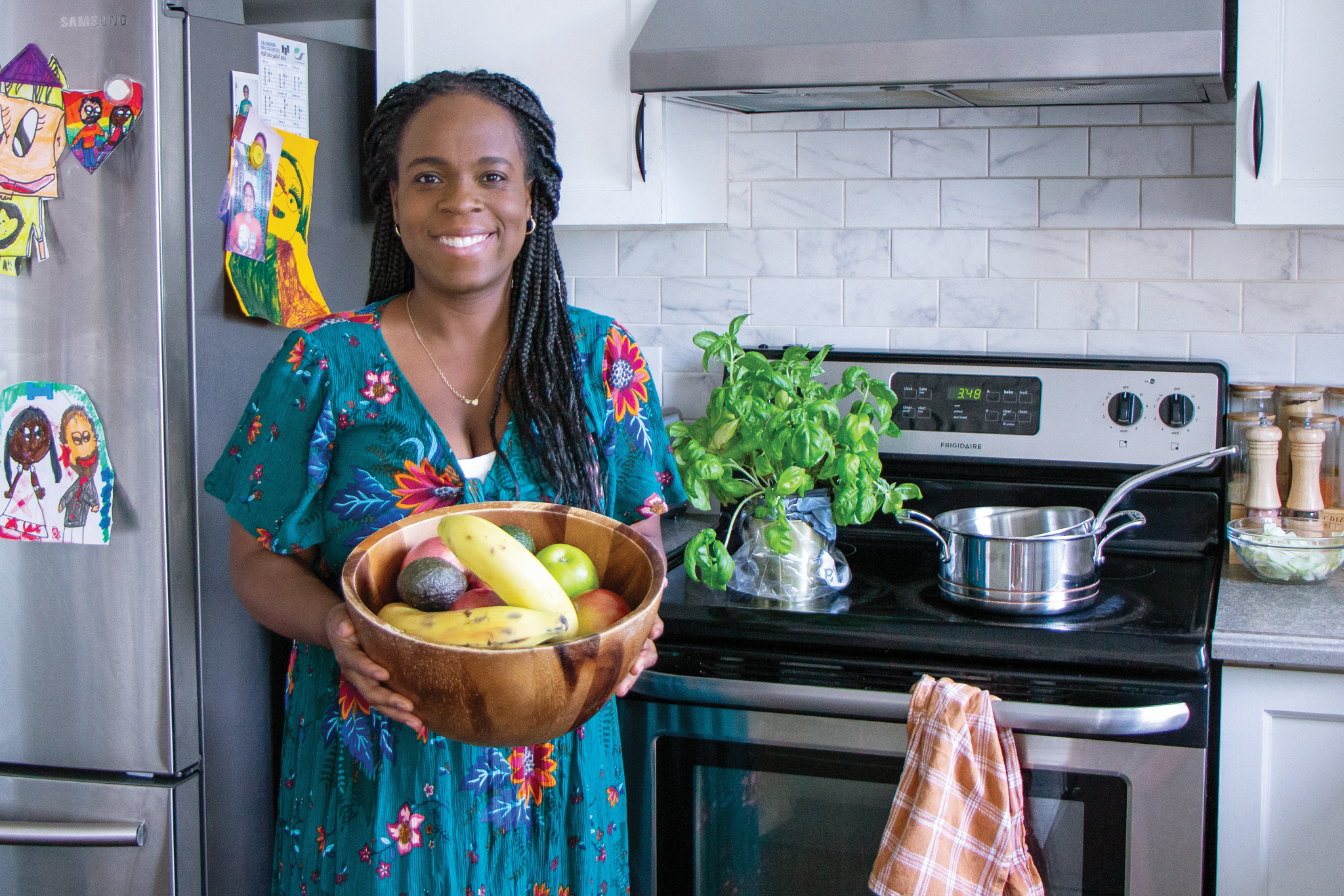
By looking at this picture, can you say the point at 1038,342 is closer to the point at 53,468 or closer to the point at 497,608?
the point at 497,608

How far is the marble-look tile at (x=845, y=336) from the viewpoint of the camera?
2162mm

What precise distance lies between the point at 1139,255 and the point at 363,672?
1477mm

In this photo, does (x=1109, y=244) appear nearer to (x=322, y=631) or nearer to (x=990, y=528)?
(x=990, y=528)

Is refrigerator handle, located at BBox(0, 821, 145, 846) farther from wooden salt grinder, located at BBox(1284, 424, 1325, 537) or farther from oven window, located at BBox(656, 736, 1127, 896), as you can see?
wooden salt grinder, located at BBox(1284, 424, 1325, 537)

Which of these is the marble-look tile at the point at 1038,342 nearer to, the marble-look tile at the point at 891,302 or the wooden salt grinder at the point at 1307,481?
the marble-look tile at the point at 891,302

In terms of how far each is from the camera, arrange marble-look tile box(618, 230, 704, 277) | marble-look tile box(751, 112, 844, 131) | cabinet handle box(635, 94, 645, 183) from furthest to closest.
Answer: marble-look tile box(618, 230, 704, 277) → marble-look tile box(751, 112, 844, 131) → cabinet handle box(635, 94, 645, 183)

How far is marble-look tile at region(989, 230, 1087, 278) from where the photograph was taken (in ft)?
6.70

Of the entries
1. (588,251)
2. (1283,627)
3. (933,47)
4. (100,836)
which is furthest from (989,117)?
(100,836)

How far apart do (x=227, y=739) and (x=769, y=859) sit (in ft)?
2.59

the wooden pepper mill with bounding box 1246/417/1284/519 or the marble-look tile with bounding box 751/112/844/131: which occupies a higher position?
the marble-look tile with bounding box 751/112/844/131

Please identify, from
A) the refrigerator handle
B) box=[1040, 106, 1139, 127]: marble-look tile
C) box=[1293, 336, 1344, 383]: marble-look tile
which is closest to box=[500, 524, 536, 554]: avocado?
the refrigerator handle

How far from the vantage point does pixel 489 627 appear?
1018 millimetres

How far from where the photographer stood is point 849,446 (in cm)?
167

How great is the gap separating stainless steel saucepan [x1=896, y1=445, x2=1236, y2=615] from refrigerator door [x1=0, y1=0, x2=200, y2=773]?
40.1 inches
